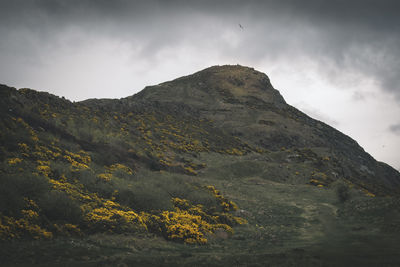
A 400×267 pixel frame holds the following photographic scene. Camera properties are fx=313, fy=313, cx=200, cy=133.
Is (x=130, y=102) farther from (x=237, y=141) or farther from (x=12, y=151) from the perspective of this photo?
(x=12, y=151)

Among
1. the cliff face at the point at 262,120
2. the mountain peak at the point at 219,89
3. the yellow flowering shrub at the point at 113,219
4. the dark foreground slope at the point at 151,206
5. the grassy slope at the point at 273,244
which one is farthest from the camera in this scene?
the mountain peak at the point at 219,89

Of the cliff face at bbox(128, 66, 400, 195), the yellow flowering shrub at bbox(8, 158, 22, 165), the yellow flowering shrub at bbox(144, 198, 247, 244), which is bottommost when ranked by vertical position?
the yellow flowering shrub at bbox(144, 198, 247, 244)

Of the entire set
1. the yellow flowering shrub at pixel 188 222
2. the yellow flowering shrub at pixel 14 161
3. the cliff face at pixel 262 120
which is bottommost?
the yellow flowering shrub at pixel 188 222

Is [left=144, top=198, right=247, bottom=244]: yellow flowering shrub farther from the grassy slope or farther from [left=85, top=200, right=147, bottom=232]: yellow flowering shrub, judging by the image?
[left=85, top=200, right=147, bottom=232]: yellow flowering shrub

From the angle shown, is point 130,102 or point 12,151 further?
point 130,102

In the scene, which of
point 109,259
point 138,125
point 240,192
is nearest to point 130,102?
point 138,125

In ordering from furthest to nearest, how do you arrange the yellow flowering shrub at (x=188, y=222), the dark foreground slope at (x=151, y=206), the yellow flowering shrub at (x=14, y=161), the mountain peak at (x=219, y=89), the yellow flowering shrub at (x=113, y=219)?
the mountain peak at (x=219, y=89), the yellow flowering shrub at (x=14, y=161), the yellow flowering shrub at (x=188, y=222), the yellow flowering shrub at (x=113, y=219), the dark foreground slope at (x=151, y=206)

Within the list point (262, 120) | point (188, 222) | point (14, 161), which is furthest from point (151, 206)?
point (262, 120)

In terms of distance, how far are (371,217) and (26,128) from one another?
32318 mm

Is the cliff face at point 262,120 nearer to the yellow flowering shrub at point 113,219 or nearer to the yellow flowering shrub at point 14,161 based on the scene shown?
the yellow flowering shrub at point 113,219

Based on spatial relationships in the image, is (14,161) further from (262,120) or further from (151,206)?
(262,120)

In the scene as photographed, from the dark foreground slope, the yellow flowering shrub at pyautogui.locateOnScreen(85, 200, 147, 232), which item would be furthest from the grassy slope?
the yellow flowering shrub at pyautogui.locateOnScreen(85, 200, 147, 232)

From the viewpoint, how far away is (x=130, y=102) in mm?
81250

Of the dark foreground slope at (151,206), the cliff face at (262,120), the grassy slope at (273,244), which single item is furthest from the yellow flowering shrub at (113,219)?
the cliff face at (262,120)
